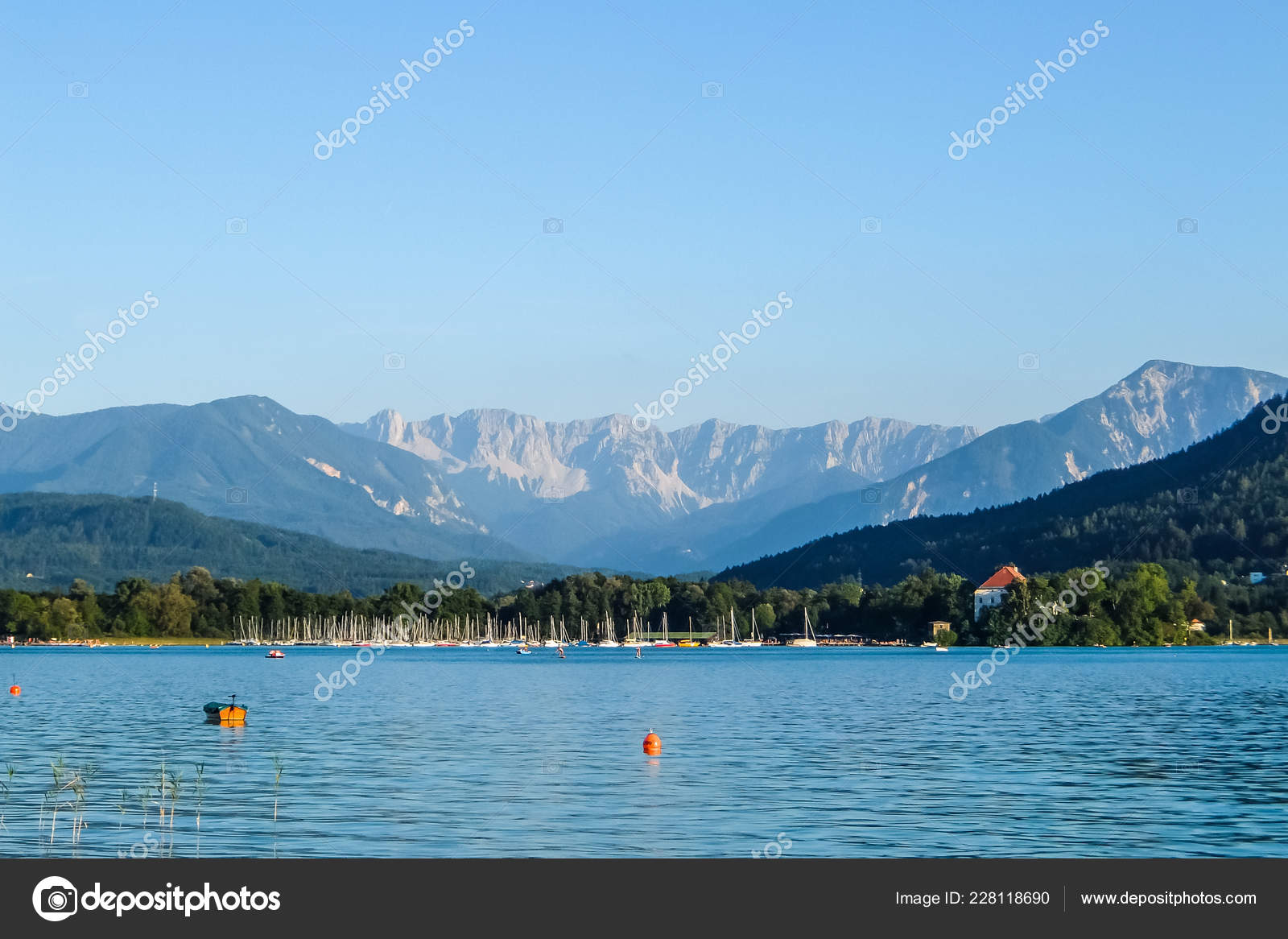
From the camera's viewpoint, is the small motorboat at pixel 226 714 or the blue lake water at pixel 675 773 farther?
the small motorboat at pixel 226 714

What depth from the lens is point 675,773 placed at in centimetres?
5006

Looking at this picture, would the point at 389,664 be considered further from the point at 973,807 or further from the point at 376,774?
the point at 973,807

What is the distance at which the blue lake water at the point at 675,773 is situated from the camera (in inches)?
Answer: 1384

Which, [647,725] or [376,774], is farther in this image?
[647,725]

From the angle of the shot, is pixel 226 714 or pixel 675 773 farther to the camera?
pixel 226 714

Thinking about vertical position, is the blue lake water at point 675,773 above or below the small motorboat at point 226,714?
below

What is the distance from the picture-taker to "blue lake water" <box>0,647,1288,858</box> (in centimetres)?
3516

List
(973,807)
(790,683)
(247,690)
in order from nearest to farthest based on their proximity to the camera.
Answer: (973,807) < (247,690) < (790,683)

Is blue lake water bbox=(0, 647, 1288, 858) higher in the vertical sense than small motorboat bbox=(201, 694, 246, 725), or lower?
lower

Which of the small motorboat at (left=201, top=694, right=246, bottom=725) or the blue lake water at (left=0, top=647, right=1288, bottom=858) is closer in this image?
the blue lake water at (left=0, top=647, right=1288, bottom=858)

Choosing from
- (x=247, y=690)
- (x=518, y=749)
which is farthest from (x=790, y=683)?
(x=518, y=749)

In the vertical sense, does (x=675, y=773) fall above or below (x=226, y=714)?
below

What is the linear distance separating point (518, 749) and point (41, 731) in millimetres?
25185
